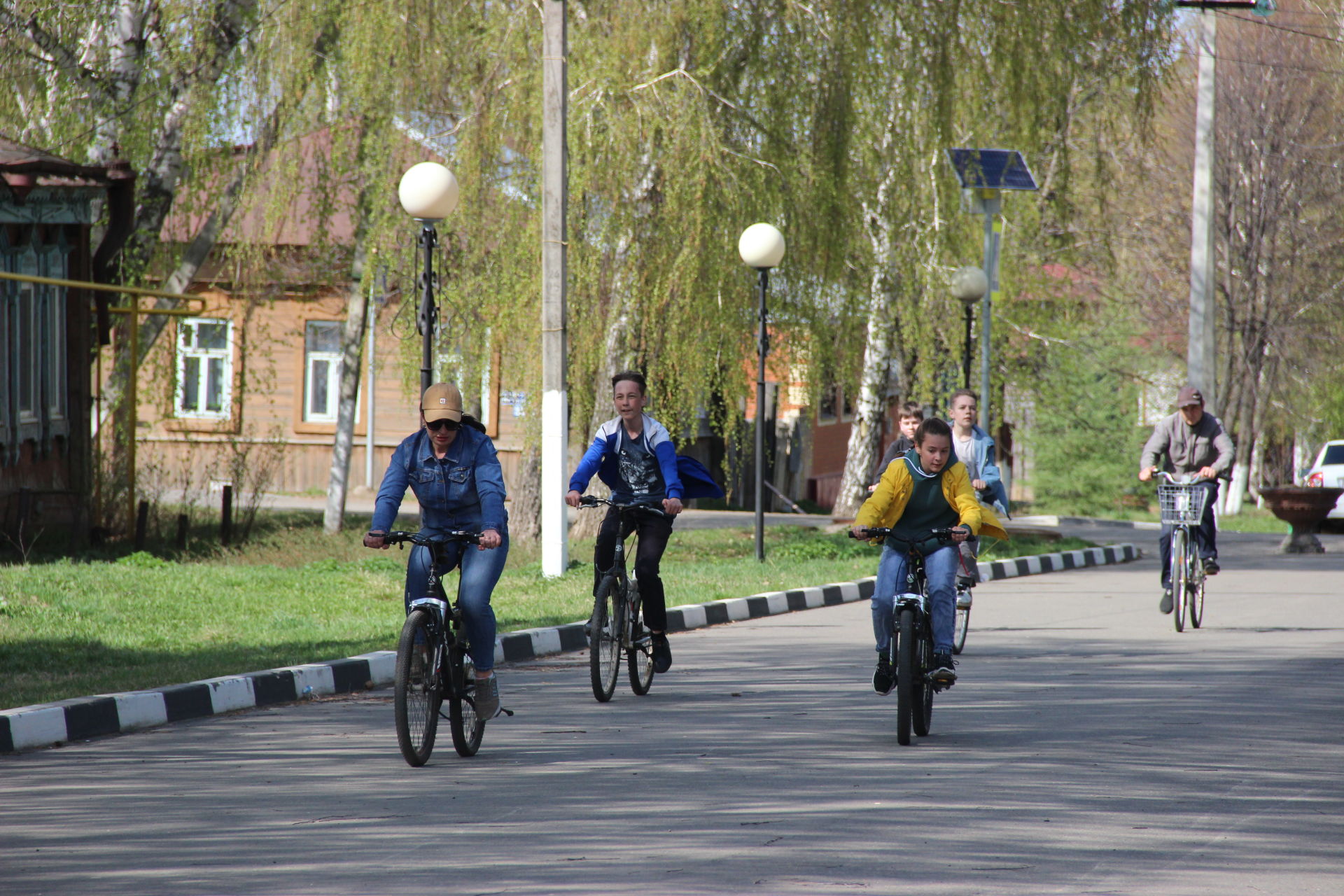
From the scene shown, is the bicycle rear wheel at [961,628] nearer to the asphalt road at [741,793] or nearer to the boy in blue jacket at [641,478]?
the asphalt road at [741,793]

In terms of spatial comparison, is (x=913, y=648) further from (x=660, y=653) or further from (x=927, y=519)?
(x=660, y=653)

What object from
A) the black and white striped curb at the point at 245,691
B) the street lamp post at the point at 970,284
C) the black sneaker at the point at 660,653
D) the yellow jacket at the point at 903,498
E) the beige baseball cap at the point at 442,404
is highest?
the street lamp post at the point at 970,284

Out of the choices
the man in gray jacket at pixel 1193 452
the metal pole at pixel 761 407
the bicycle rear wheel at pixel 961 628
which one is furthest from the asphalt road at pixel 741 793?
the metal pole at pixel 761 407

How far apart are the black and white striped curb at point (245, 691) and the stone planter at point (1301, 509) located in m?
10.2

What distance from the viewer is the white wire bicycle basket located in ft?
42.8

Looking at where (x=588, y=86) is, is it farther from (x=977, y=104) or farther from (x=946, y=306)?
(x=946, y=306)

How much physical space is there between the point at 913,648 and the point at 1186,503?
6110 mm

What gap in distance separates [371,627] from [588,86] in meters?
6.71

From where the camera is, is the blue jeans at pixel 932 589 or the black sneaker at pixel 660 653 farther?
the black sneaker at pixel 660 653

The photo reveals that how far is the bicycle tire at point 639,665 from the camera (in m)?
9.55

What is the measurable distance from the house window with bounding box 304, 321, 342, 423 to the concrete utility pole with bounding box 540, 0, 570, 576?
1876 centimetres

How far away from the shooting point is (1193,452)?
1341 cm

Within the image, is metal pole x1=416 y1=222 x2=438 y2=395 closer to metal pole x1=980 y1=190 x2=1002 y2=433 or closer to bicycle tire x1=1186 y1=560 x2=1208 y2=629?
bicycle tire x1=1186 y1=560 x2=1208 y2=629

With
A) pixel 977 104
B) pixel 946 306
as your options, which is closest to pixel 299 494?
pixel 946 306
